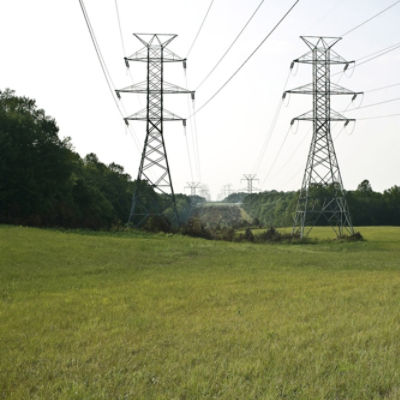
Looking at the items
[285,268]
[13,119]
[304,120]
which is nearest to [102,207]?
[13,119]

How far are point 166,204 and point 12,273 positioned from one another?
109m

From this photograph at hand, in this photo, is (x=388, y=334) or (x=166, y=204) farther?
(x=166, y=204)

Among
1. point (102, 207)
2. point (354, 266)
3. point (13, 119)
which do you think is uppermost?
point (13, 119)

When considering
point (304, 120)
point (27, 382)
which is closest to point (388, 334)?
point (27, 382)

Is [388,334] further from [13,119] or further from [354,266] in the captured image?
[13,119]

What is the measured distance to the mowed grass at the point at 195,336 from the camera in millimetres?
6016

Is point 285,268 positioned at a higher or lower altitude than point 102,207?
lower

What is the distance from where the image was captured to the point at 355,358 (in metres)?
7.16

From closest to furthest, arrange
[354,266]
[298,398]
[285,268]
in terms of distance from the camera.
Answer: [298,398]
[285,268]
[354,266]

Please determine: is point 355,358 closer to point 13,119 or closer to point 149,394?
point 149,394

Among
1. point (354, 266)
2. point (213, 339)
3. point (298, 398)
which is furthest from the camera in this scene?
point (354, 266)

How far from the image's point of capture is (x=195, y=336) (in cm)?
845

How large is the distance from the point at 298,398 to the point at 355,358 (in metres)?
2.03

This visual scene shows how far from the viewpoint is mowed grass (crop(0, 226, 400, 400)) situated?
602cm
